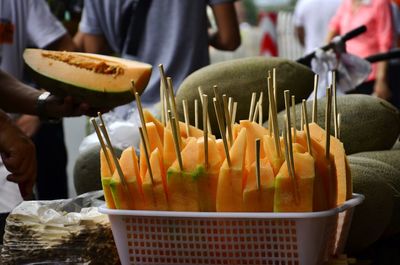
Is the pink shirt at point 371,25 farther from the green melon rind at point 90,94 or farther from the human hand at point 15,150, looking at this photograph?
the human hand at point 15,150

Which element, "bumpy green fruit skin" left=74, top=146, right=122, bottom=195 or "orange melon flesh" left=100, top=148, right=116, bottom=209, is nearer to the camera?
"orange melon flesh" left=100, top=148, right=116, bottom=209

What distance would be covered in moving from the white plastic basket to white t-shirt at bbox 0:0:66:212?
2.45m

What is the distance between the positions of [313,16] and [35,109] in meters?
4.66

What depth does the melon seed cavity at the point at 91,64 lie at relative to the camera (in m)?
2.18

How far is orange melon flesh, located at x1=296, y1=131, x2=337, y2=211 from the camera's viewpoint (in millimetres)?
1505

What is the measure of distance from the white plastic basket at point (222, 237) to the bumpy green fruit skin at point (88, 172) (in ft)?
4.31

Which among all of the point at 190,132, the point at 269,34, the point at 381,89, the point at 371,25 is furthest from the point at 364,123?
the point at 269,34

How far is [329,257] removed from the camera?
1658mm

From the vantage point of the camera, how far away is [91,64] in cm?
219

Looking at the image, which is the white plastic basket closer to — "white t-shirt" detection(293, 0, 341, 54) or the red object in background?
"white t-shirt" detection(293, 0, 341, 54)

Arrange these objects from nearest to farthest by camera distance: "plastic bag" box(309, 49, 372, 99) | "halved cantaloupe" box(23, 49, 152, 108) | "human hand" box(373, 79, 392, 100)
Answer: "halved cantaloupe" box(23, 49, 152, 108) < "plastic bag" box(309, 49, 372, 99) < "human hand" box(373, 79, 392, 100)

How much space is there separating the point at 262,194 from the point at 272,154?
0.08 metres

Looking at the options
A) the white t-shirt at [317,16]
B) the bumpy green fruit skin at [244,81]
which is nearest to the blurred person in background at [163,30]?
the bumpy green fruit skin at [244,81]

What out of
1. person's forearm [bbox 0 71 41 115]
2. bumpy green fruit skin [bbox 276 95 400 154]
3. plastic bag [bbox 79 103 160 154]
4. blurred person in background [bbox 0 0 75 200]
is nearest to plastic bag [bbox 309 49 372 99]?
plastic bag [bbox 79 103 160 154]
